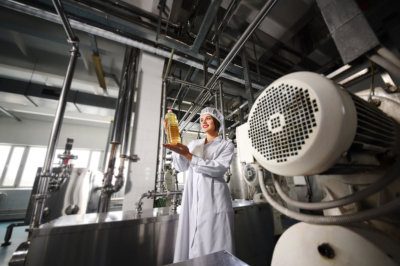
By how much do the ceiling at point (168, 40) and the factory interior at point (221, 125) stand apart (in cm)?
2

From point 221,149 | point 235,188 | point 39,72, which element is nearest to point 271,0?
point 221,149

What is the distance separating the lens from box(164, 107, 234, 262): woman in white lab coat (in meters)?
1.09

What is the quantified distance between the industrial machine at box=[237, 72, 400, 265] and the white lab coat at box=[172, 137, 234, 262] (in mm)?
502

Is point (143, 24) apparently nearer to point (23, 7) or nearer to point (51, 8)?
point (51, 8)

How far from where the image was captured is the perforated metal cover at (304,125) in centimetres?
42

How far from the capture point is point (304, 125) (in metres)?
0.45

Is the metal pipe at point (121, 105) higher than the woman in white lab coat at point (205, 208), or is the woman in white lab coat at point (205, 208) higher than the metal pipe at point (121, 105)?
the metal pipe at point (121, 105)

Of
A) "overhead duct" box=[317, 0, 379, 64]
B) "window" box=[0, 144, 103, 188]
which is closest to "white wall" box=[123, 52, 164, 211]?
"overhead duct" box=[317, 0, 379, 64]

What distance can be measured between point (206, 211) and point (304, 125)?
35.8 inches

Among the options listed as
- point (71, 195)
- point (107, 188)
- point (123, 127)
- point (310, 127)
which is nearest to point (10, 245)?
point (71, 195)

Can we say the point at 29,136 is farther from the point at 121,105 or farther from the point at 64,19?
the point at 64,19

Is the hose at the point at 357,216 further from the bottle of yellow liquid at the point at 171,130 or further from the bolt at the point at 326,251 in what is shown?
the bottle of yellow liquid at the point at 171,130

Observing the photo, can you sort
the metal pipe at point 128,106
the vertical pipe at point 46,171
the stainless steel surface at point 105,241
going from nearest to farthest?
1. the stainless steel surface at point 105,241
2. the vertical pipe at point 46,171
3. the metal pipe at point 128,106

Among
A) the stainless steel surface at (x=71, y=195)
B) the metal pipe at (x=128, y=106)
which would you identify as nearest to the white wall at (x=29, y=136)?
the stainless steel surface at (x=71, y=195)
